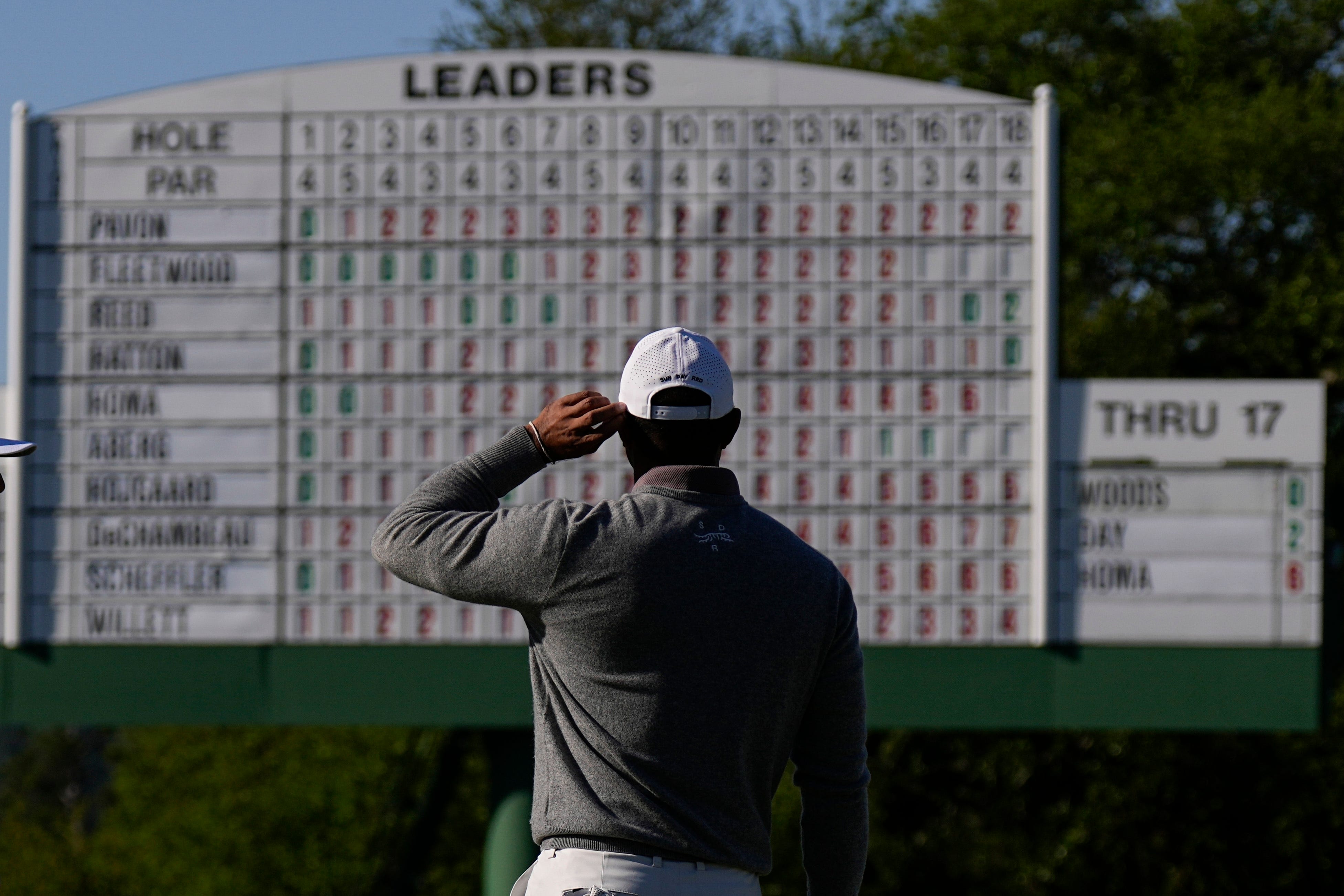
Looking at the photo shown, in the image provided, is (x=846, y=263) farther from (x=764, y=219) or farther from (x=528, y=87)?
(x=528, y=87)

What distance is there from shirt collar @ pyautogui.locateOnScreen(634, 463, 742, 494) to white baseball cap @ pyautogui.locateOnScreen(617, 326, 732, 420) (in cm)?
8

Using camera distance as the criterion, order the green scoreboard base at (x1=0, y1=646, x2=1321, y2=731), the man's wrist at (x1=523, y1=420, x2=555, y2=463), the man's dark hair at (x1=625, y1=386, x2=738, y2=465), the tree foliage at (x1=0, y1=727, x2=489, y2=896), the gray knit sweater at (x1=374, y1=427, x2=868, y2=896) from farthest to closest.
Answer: the tree foliage at (x1=0, y1=727, x2=489, y2=896) < the green scoreboard base at (x1=0, y1=646, x2=1321, y2=731) < the man's wrist at (x1=523, y1=420, x2=555, y2=463) < the man's dark hair at (x1=625, y1=386, x2=738, y2=465) < the gray knit sweater at (x1=374, y1=427, x2=868, y2=896)

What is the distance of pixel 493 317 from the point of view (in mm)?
6574

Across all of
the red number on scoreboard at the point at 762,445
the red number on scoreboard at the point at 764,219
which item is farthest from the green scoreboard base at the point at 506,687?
the red number on scoreboard at the point at 764,219

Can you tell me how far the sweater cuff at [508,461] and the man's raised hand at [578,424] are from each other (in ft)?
0.13

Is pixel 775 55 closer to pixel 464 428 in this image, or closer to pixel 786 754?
pixel 464 428

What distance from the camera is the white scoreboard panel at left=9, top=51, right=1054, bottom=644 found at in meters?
6.52

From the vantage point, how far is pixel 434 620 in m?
→ 6.54

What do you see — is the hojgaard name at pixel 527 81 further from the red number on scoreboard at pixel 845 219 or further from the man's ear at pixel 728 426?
the man's ear at pixel 728 426

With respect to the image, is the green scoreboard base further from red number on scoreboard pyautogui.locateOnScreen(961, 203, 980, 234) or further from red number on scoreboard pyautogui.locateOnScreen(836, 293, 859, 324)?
red number on scoreboard pyautogui.locateOnScreen(961, 203, 980, 234)

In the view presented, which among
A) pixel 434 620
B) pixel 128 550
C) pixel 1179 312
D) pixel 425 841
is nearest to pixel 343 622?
pixel 434 620

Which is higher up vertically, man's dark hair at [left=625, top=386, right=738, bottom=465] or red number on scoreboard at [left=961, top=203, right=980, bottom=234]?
red number on scoreboard at [left=961, top=203, right=980, bottom=234]

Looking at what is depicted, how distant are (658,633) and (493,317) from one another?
460cm

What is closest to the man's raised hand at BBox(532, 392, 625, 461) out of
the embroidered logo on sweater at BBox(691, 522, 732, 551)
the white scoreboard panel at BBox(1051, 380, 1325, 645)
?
the embroidered logo on sweater at BBox(691, 522, 732, 551)
